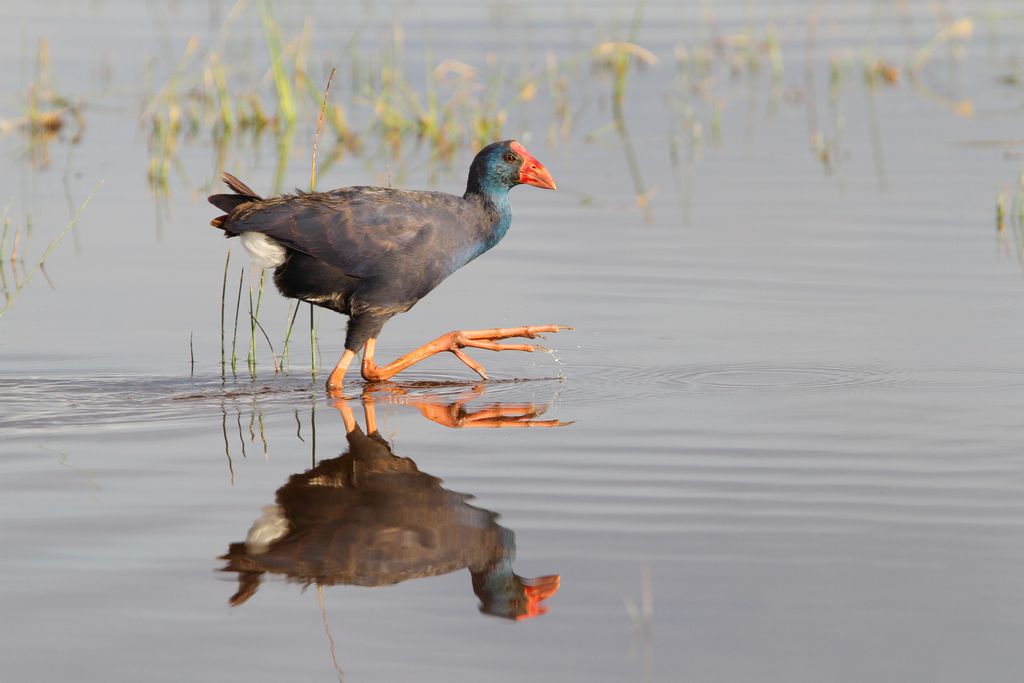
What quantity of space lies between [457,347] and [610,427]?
127cm

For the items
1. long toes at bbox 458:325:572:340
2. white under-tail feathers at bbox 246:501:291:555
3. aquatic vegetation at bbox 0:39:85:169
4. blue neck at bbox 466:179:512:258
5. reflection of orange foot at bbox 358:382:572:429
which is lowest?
reflection of orange foot at bbox 358:382:572:429

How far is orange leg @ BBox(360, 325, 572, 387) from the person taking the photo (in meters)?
7.27

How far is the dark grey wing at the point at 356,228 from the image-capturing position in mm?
7070

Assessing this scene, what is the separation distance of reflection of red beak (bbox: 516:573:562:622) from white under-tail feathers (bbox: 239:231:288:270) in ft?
9.73

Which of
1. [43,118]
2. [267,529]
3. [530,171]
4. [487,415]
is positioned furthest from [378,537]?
[43,118]

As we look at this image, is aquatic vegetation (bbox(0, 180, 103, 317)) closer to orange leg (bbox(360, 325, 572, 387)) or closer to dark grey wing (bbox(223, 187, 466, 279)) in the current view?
dark grey wing (bbox(223, 187, 466, 279))

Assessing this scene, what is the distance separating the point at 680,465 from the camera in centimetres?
568

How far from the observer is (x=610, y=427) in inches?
247

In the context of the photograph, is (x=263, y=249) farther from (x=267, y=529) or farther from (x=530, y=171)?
(x=267, y=529)

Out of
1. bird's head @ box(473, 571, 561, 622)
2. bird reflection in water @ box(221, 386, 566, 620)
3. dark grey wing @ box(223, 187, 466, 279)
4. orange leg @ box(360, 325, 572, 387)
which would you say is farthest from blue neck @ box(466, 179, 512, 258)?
bird's head @ box(473, 571, 561, 622)

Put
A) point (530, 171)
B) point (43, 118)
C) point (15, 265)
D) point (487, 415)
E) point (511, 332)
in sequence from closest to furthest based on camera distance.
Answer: point (487, 415), point (511, 332), point (530, 171), point (15, 265), point (43, 118)

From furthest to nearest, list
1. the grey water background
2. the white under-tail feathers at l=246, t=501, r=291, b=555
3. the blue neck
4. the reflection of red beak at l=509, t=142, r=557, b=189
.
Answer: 1. the reflection of red beak at l=509, t=142, r=557, b=189
2. the blue neck
3. the white under-tail feathers at l=246, t=501, r=291, b=555
4. the grey water background

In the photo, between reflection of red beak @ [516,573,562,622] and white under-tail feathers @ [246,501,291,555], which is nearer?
reflection of red beak @ [516,573,562,622]

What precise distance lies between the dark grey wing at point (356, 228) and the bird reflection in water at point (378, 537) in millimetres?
1411
